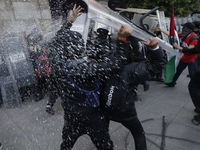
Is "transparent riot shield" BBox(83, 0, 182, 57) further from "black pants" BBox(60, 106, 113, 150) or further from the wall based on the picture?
the wall

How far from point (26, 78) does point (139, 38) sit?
3631 mm

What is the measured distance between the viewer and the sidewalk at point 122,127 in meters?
2.61

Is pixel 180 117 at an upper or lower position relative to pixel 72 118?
lower

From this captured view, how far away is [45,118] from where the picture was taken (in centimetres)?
345

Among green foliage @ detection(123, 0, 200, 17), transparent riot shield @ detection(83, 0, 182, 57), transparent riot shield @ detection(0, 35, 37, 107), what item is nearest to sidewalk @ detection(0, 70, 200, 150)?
transparent riot shield @ detection(0, 35, 37, 107)

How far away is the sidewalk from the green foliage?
28.5 ft

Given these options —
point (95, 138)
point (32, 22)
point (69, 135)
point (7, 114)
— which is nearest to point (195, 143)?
point (95, 138)

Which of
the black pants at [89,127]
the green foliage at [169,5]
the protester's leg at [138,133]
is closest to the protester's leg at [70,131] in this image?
the black pants at [89,127]

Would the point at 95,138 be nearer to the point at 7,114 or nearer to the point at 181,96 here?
the point at 7,114

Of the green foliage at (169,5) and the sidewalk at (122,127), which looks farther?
the green foliage at (169,5)

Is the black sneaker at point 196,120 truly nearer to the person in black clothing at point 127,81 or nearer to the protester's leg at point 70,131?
the person in black clothing at point 127,81

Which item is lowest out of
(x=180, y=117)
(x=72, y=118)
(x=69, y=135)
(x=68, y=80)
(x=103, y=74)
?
(x=180, y=117)

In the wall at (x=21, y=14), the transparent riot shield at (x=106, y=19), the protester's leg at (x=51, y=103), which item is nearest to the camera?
the transparent riot shield at (x=106, y=19)

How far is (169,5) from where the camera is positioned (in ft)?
36.5
